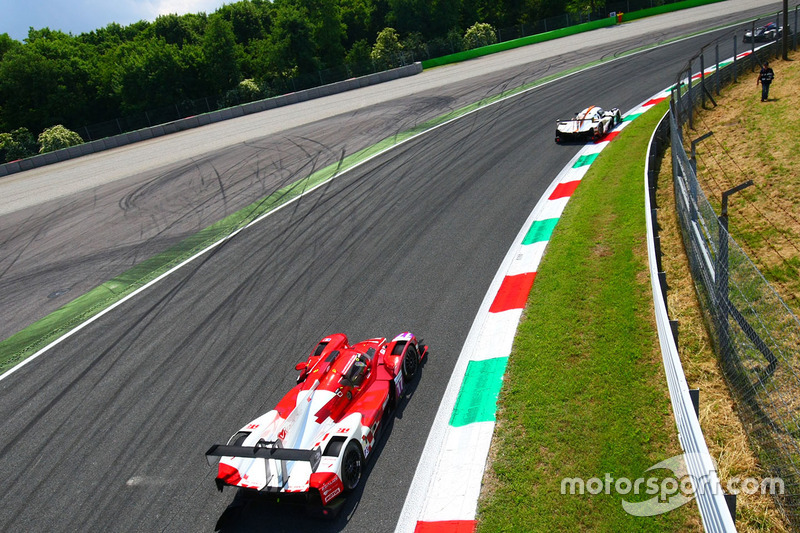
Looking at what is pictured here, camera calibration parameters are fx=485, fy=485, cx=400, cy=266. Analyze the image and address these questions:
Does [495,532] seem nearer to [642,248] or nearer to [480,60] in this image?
[642,248]

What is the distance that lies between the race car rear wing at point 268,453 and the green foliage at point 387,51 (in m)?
45.8

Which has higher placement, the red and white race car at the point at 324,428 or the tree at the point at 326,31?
the tree at the point at 326,31

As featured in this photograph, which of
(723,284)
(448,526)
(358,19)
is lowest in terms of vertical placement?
(448,526)

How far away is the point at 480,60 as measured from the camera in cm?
4322

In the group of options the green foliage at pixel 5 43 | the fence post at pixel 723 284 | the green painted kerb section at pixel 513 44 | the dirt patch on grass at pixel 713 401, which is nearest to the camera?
the dirt patch on grass at pixel 713 401

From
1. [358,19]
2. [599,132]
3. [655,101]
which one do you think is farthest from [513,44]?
[599,132]

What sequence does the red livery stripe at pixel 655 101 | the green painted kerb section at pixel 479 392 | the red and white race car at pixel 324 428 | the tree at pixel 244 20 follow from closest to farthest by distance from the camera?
the red and white race car at pixel 324 428
the green painted kerb section at pixel 479 392
the red livery stripe at pixel 655 101
the tree at pixel 244 20

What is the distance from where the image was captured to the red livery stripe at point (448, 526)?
18.8 ft

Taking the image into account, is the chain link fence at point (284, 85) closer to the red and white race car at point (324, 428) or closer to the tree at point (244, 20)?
the tree at point (244, 20)

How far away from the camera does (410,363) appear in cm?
818

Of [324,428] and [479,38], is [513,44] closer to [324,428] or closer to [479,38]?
[479,38]

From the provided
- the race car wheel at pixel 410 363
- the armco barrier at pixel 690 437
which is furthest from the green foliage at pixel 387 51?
the race car wheel at pixel 410 363

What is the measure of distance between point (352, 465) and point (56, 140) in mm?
42892

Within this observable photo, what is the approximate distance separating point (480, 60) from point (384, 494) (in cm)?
4322
